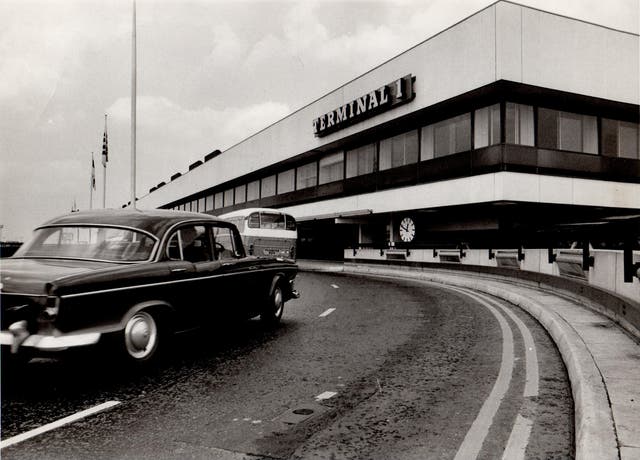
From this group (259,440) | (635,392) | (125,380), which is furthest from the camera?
(125,380)

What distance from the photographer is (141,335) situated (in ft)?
17.3

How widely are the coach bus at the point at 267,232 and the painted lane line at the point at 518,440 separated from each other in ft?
64.3

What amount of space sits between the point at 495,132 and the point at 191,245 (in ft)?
56.4

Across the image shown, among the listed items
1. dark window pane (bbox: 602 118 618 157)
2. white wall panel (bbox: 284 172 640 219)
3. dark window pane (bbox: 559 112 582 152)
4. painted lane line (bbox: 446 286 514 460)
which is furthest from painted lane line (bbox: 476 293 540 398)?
dark window pane (bbox: 602 118 618 157)

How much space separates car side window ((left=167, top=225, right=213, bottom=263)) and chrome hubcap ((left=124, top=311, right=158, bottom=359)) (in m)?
0.82

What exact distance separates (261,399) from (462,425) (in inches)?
67.2

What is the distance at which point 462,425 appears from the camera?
153 inches

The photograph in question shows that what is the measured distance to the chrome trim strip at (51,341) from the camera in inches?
176

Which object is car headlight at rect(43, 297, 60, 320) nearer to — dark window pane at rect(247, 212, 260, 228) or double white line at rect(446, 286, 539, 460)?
double white line at rect(446, 286, 539, 460)

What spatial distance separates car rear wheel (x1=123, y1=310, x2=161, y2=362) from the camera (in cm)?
512

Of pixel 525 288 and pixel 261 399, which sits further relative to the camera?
pixel 525 288

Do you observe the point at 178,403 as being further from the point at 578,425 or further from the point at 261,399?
the point at 578,425

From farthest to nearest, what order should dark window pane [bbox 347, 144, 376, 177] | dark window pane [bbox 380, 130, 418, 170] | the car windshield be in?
dark window pane [bbox 347, 144, 376, 177] → dark window pane [bbox 380, 130, 418, 170] → the car windshield

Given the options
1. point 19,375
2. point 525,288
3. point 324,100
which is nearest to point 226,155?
point 324,100
